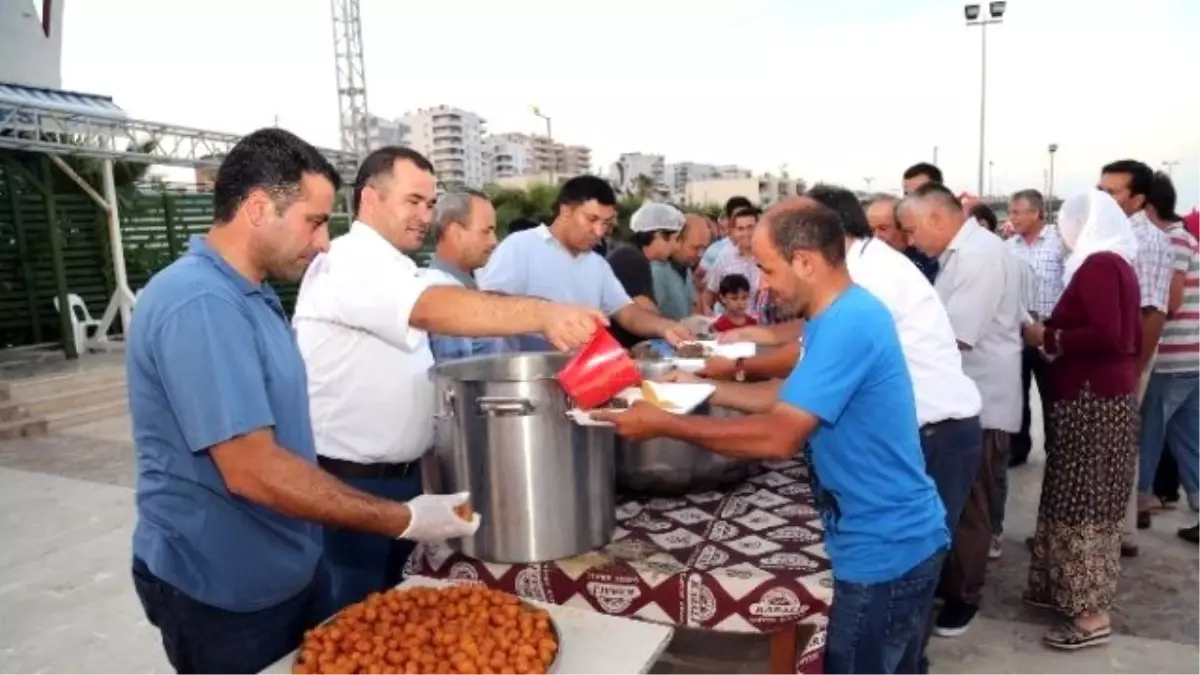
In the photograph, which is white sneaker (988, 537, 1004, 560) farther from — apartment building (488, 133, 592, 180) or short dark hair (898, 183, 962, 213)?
apartment building (488, 133, 592, 180)

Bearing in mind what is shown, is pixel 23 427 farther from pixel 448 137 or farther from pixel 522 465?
pixel 448 137

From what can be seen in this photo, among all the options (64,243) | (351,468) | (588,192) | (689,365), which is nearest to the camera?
(351,468)

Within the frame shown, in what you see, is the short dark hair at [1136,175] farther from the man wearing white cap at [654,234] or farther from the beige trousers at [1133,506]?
the man wearing white cap at [654,234]

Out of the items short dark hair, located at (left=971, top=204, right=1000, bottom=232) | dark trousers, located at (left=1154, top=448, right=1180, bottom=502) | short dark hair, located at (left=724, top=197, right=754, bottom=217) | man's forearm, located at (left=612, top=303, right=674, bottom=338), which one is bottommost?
dark trousers, located at (left=1154, top=448, right=1180, bottom=502)

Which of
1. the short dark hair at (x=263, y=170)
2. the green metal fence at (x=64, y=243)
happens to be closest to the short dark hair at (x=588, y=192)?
the short dark hair at (x=263, y=170)

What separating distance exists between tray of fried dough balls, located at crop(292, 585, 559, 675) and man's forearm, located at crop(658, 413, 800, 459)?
1.58 ft

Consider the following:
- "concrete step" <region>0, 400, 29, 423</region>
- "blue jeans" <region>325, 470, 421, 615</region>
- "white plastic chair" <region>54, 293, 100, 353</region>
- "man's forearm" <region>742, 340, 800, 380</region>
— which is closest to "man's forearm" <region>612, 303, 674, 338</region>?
"man's forearm" <region>742, 340, 800, 380</region>

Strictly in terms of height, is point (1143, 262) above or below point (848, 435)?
above

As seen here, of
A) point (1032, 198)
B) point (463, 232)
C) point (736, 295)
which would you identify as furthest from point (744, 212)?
point (463, 232)

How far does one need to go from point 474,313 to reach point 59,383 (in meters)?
7.58

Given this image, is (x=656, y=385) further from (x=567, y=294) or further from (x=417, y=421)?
(x=567, y=294)

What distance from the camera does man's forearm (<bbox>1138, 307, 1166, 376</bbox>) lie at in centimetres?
363

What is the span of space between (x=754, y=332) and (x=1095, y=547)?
57.8 inches

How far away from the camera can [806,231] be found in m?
1.71
